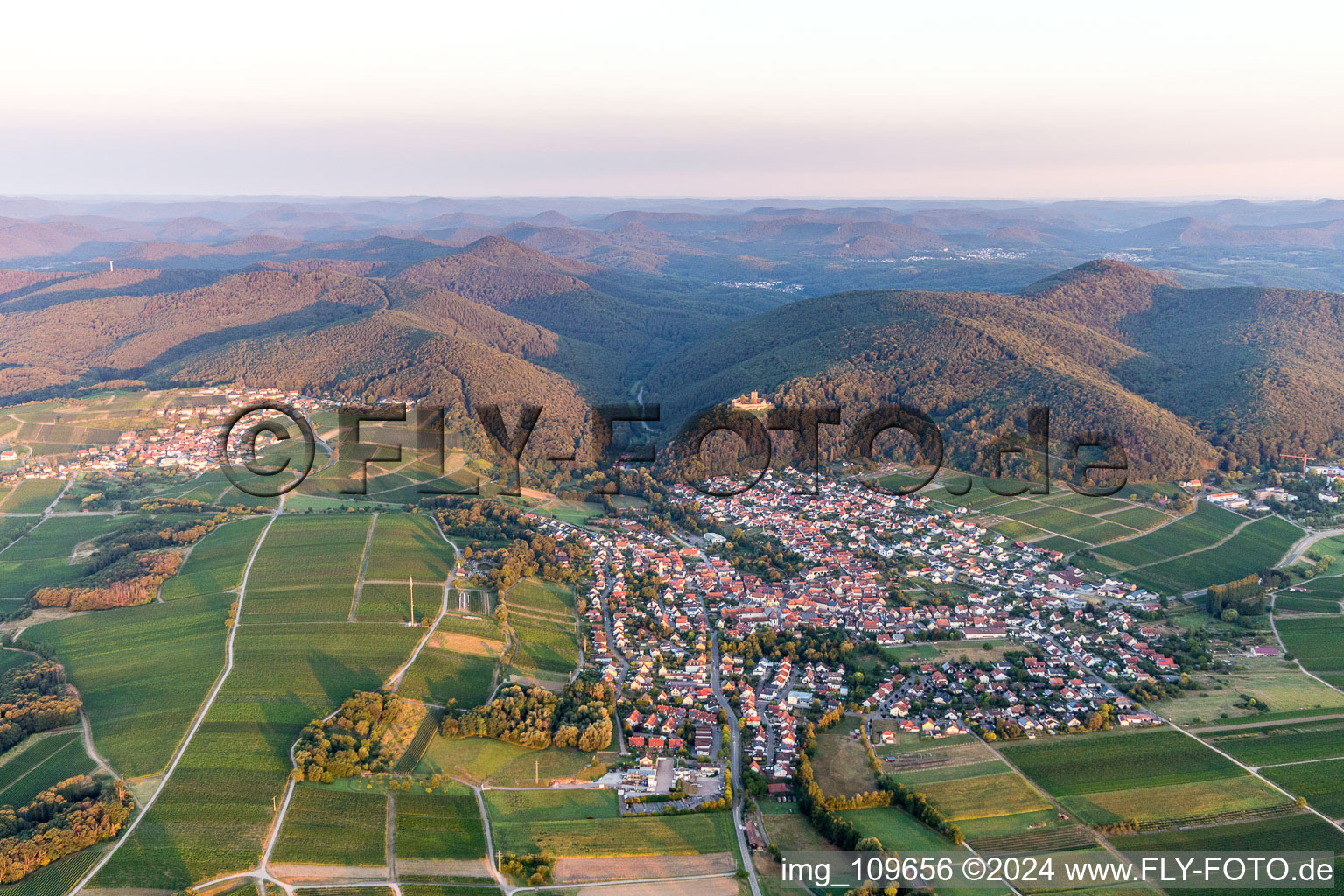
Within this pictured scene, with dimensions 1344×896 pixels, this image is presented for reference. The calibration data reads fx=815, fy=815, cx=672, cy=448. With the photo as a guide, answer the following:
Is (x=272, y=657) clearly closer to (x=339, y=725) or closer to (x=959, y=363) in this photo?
(x=339, y=725)

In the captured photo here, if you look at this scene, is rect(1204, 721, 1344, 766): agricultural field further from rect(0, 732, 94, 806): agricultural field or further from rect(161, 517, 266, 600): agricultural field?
rect(161, 517, 266, 600): agricultural field

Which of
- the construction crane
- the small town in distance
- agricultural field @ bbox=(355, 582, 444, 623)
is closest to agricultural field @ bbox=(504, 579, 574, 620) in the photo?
the small town in distance

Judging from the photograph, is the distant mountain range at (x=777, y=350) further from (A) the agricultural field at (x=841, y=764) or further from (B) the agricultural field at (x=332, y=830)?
(B) the agricultural field at (x=332, y=830)

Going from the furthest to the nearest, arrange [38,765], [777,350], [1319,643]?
[777,350], [1319,643], [38,765]

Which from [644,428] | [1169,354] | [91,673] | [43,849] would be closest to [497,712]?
[43,849]

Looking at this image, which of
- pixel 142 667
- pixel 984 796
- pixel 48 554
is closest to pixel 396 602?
pixel 142 667

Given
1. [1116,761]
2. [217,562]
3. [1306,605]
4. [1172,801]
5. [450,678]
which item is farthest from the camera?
[217,562]

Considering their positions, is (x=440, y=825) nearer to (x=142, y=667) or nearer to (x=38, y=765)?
(x=38, y=765)
